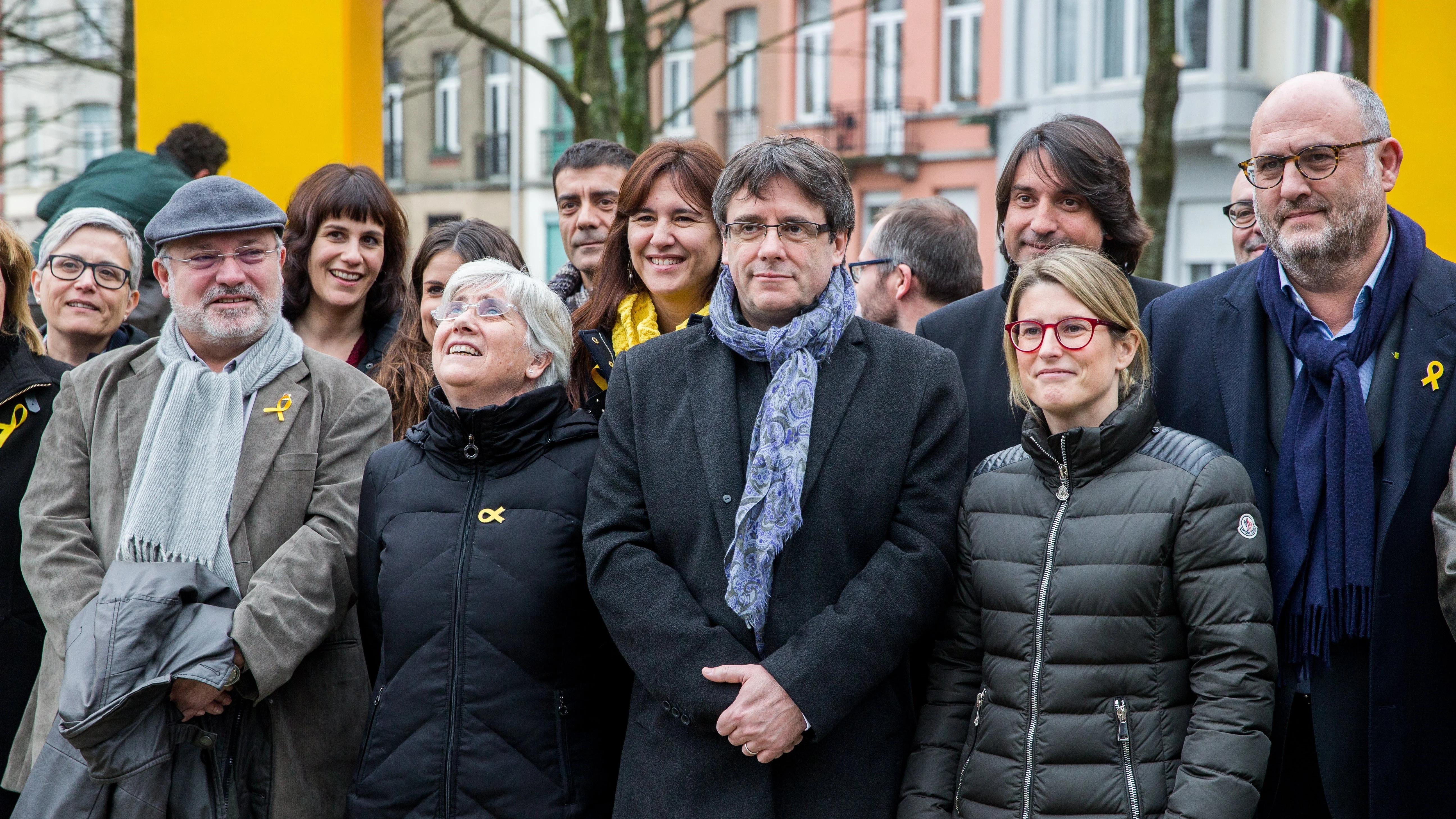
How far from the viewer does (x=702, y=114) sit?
2517 centimetres

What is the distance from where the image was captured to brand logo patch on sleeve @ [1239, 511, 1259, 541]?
2977 mm

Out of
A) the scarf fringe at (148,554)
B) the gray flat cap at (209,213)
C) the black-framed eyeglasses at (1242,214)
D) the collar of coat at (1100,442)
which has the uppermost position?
the black-framed eyeglasses at (1242,214)

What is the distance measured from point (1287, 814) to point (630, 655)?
1.65 m

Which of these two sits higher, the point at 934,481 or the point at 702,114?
the point at 702,114

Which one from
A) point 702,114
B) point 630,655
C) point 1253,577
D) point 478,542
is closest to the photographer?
point 1253,577

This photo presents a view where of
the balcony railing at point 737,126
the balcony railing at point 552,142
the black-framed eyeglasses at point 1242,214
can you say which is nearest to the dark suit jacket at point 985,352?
the black-framed eyeglasses at point 1242,214

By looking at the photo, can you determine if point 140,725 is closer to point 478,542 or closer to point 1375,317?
point 478,542

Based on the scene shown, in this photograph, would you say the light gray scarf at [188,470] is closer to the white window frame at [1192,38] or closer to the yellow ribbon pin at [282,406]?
the yellow ribbon pin at [282,406]

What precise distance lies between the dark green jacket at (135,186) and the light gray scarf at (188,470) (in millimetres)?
3227

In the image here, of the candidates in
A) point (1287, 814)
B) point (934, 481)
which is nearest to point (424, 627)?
point (934, 481)

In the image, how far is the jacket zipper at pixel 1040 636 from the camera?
9.74ft

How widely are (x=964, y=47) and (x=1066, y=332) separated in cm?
1954

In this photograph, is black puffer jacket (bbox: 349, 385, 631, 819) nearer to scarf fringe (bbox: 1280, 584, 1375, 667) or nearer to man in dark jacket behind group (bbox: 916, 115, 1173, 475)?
man in dark jacket behind group (bbox: 916, 115, 1173, 475)

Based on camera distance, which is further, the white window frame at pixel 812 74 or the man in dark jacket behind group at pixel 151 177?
the white window frame at pixel 812 74
